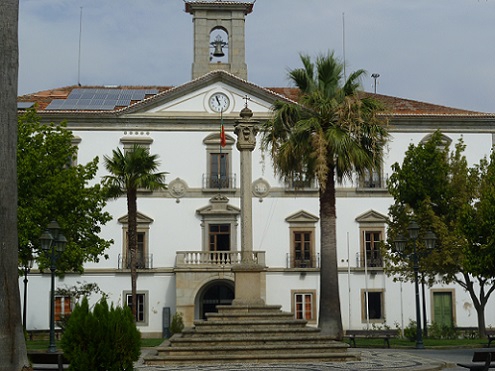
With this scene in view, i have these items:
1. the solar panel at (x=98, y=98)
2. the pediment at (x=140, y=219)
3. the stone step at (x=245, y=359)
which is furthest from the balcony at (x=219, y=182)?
the stone step at (x=245, y=359)

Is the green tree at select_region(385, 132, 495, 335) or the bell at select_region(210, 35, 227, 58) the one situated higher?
the bell at select_region(210, 35, 227, 58)

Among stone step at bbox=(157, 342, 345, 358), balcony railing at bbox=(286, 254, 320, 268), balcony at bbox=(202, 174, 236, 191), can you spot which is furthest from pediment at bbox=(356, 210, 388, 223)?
stone step at bbox=(157, 342, 345, 358)

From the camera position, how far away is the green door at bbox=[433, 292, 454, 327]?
40.8 m

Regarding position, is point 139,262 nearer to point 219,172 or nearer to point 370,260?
point 219,172

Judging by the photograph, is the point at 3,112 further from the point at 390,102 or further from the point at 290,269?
the point at 390,102

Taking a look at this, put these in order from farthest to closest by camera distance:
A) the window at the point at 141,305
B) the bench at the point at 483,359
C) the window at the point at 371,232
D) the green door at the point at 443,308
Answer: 1. the window at the point at 371,232
2. the green door at the point at 443,308
3. the window at the point at 141,305
4. the bench at the point at 483,359

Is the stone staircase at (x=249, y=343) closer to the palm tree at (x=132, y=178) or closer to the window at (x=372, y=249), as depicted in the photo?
the palm tree at (x=132, y=178)

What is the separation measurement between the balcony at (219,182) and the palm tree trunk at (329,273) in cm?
1598

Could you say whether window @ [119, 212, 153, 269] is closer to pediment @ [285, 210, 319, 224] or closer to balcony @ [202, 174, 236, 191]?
balcony @ [202, 174, 236, 191]

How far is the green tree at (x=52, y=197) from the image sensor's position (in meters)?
27.4

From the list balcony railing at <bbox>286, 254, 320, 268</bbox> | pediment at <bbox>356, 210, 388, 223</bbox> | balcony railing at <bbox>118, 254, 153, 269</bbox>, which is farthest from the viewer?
pediment at <bbox>356, 210, 388, 223</bbox>

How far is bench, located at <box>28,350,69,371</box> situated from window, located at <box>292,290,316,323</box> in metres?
25.1

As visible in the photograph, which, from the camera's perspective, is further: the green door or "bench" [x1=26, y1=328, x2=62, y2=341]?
the green door

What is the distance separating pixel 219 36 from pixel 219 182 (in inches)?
307
